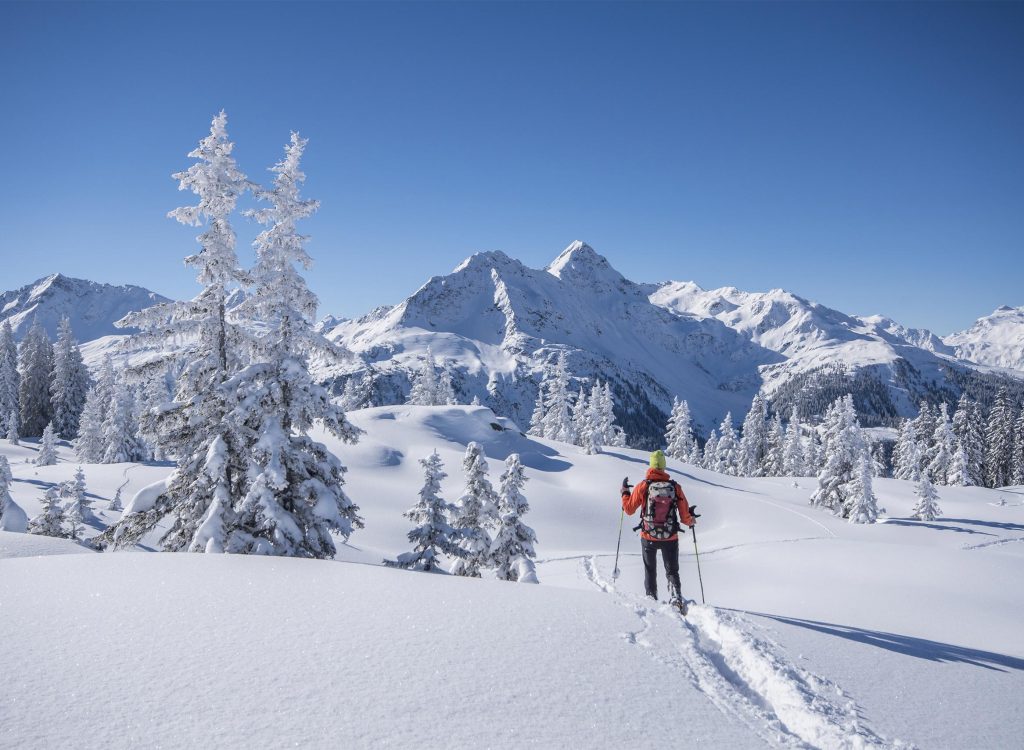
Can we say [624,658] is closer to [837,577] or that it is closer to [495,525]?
[495,525]

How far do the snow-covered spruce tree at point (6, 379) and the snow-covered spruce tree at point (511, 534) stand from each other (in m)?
67.0

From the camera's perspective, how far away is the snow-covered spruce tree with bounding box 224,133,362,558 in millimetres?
11484

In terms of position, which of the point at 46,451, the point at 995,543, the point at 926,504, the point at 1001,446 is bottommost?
the point at 995,543

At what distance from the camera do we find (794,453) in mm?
73000

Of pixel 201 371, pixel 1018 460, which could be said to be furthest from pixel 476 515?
pixel 1018 460

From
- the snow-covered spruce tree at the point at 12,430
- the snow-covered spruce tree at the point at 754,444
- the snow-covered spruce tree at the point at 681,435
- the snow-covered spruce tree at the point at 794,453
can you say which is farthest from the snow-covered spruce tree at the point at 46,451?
the snow-covered spruce tree at the point at 754,444

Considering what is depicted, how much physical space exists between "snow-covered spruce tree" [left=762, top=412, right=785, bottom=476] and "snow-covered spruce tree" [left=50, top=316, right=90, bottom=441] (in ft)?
313

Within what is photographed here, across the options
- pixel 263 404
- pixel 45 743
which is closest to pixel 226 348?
pixel 263 404

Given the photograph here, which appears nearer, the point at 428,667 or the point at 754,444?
the point at 428,667

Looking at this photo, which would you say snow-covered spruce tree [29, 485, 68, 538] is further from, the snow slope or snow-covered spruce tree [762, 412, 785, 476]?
snow-covered spruce tree [762, 412, 785, 476]

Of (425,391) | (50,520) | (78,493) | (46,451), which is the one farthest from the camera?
(425,391)

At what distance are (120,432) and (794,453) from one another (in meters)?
82.2

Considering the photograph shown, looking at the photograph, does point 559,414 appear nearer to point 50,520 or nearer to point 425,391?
point 425,391

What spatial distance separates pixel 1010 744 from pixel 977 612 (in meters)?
13.3
